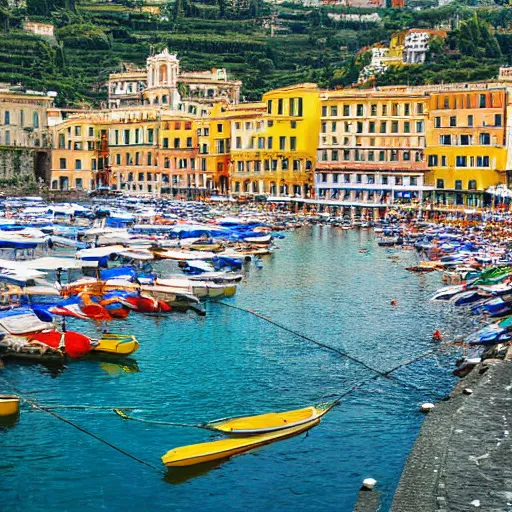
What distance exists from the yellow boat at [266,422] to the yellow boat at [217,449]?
6.4 inches

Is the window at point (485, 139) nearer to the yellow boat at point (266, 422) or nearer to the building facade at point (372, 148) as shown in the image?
the building facade at point (372, 148)

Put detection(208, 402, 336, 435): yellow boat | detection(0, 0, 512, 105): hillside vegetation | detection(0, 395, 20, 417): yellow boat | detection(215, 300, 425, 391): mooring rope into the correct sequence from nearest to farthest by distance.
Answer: detection(208, 402, 336, 435): yellow boat < detection(0, 395, 20, 417): yellow boat < detection(215, 300, 425, 391): mooring rope < detection(0, 0, 512, 105): hillside vegetation

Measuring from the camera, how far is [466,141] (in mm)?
82562

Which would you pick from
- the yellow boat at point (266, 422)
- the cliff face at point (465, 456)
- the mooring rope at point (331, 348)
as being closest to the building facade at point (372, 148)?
the mooring rope at point (331, 348)

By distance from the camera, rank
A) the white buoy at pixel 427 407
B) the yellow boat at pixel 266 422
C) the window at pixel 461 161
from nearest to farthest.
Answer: the yellow boat at pixel 266 422, the white buoy at pixel 427 407, the window at pixel 461 161

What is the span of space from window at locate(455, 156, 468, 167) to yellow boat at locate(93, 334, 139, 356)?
5156 centimetres

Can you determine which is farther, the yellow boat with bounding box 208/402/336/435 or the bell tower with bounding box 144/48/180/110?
the bell tower with bounding box 144/48/180/110

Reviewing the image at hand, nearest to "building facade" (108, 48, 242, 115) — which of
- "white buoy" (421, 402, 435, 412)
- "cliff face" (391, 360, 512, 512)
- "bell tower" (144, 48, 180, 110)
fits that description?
"bell tower" (144, 48, 180, 110)

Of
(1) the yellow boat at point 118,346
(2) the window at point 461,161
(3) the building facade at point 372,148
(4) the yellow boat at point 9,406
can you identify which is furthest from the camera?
(3) the building facade at point 372,148

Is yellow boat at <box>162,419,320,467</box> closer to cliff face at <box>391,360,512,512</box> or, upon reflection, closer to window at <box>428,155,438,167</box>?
cliff face at <box>391,360,512,512</box>

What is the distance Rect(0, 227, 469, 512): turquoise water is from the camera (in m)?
24.2

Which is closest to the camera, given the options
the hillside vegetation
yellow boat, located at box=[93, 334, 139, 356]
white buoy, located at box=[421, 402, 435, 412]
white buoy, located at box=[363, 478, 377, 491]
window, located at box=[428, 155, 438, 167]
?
white buoy, located at box=[363, 478, 377, 491]

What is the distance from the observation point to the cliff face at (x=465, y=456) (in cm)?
2109

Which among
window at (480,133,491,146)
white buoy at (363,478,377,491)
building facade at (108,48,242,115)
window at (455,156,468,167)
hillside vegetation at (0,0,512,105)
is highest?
hillside vegetation at (0,0,512,105)
